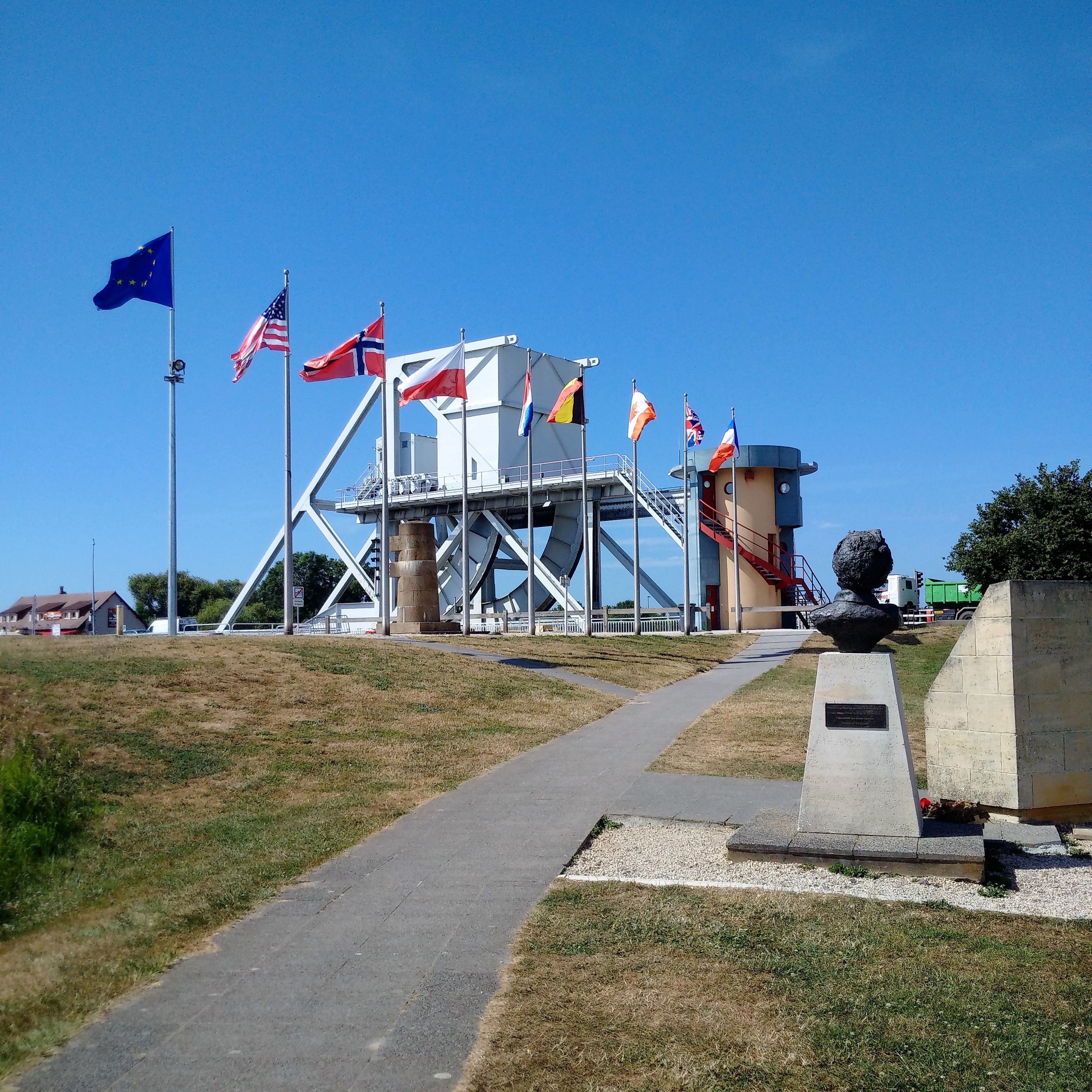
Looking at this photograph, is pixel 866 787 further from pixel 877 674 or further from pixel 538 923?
pixel 538 923

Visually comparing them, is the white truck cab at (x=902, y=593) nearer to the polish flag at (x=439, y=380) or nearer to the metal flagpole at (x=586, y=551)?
the metal flagpole at (x=586, y=551)

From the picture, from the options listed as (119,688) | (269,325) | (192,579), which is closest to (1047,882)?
(119,688)

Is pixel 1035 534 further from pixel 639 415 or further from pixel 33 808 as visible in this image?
A: pixel 33 808

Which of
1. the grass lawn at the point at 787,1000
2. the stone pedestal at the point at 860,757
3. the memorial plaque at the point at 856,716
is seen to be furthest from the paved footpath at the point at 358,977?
the memorial plaque at the point at 856,716

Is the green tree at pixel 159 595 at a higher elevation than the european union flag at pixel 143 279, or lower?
lower

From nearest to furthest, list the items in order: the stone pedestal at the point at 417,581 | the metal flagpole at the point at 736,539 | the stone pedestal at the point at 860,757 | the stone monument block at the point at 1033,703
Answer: the stone pedestal at the point at 860,757, the stone monument block at the point at 1033,703, the stone pedestal at the point at 417,581, the metal flagpole at the point at 736,539

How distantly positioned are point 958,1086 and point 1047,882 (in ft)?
13.8

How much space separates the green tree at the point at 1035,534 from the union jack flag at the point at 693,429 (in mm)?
11833

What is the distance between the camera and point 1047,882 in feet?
27.1

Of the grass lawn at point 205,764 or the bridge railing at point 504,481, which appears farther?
the bridge railing at point 504,481

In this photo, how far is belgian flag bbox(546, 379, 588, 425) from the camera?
107ft

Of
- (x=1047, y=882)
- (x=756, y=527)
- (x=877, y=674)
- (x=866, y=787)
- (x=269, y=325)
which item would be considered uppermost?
(x=269, y=325)

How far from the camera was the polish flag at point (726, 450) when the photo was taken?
4044cm

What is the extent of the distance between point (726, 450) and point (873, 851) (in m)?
33.0
